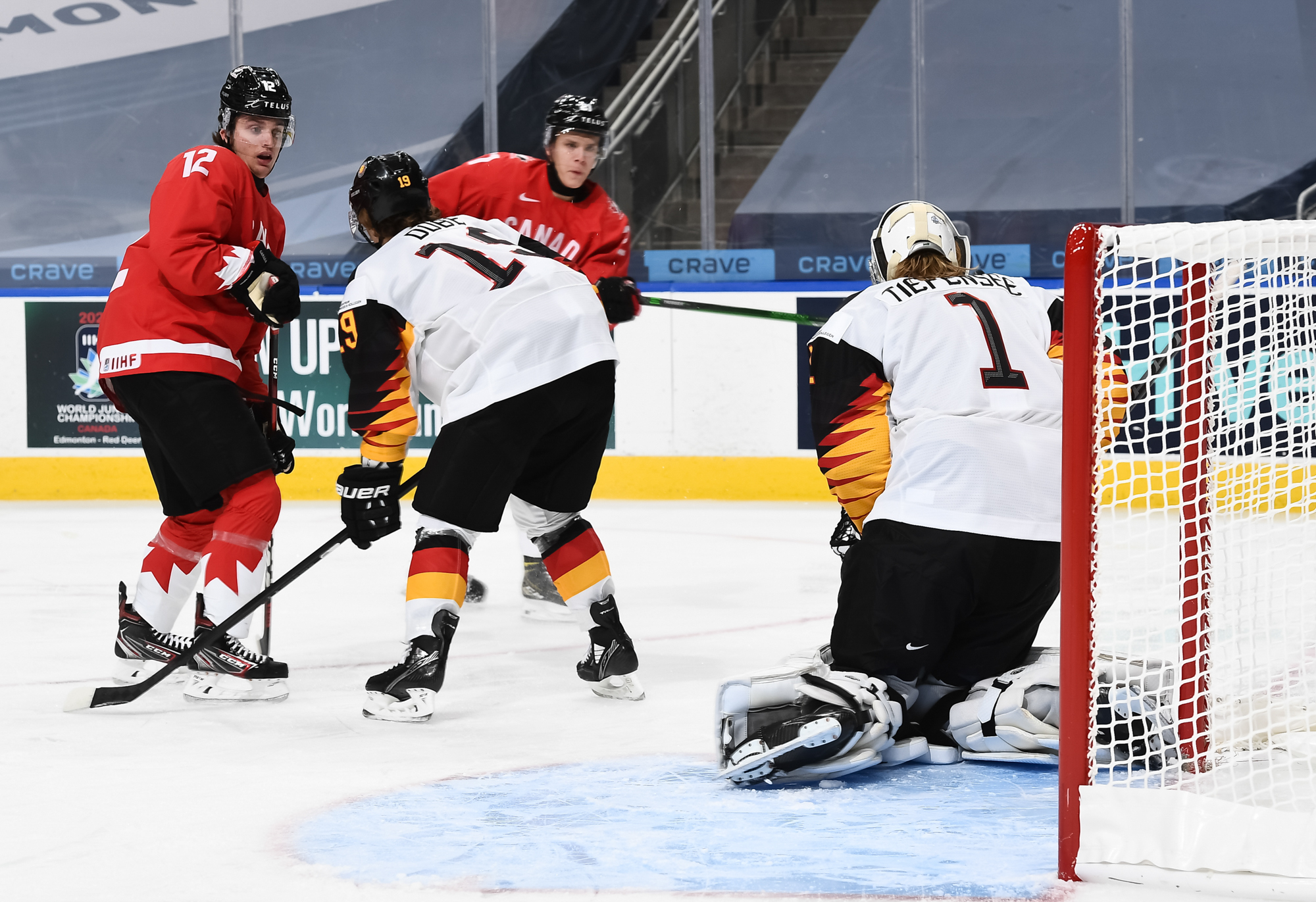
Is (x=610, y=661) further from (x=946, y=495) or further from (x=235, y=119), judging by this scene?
(x=235, y=119)

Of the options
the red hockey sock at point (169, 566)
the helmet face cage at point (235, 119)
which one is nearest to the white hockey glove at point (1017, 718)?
the red hockey sock at point (169, 566)

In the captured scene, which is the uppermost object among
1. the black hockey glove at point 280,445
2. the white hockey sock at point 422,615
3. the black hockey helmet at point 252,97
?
the black hockey helmet at point 252,97

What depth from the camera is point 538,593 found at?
3.82 metres

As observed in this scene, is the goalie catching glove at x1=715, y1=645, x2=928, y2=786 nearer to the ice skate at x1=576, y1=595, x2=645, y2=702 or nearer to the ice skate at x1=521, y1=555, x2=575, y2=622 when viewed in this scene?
the ice skate at x1=576, y1=595, x2=645, y2=702

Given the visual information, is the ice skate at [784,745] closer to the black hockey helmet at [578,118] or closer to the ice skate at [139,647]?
the ice skate at [139,647]

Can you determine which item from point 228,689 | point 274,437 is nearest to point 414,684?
point 228,689

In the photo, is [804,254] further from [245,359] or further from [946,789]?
[946,789]

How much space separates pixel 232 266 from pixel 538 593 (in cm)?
148

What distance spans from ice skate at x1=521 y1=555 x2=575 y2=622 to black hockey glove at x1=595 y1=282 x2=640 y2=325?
2.63 ft

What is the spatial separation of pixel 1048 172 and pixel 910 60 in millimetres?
914

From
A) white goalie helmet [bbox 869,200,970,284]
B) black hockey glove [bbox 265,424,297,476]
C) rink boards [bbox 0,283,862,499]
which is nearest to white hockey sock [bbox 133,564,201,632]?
black hockey glove [bbox 265,424,297,476]

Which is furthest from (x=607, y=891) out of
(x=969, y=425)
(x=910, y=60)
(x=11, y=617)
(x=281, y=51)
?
(x=281, y=51)

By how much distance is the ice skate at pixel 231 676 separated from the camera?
268 cm

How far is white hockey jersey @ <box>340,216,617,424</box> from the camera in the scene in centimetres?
252
